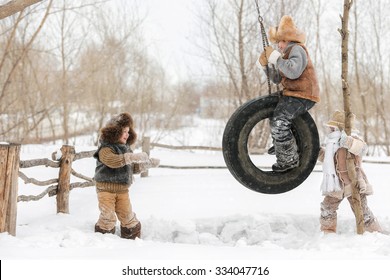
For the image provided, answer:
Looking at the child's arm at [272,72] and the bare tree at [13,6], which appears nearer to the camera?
the child's arm at [272,72]

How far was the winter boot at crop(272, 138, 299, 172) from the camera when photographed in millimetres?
2723

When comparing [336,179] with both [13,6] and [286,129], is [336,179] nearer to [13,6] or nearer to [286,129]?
[286,129]

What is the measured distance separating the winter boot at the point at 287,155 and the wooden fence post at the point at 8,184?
225 cm

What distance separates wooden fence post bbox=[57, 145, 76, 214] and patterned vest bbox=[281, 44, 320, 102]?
323 cm

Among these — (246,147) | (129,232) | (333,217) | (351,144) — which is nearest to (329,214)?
(333,217)

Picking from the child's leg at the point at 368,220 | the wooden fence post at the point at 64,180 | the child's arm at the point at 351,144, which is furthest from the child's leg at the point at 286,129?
the wooden fence post at the point at 64,180

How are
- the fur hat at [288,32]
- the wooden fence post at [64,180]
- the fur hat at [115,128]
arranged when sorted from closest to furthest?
1. the fur hat at [288,32]
2. the fur hat at [115,128]
3. the wooden fence post at [64,180]

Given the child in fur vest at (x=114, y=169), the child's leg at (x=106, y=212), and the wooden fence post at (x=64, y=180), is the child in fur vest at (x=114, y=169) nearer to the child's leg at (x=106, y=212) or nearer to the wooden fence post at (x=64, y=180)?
the child's leg at (x=106, y=212)

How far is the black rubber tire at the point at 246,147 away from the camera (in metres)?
Answer: 2.67

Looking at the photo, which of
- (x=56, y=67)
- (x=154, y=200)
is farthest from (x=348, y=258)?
(x=56, y=67)

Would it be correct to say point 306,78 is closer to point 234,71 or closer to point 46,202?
point 46,202

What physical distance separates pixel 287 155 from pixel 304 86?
0.45m

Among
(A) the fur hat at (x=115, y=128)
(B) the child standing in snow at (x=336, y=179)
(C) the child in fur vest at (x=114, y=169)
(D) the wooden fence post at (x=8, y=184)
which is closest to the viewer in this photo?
(D) the wooden fence post at (x=8, y=184)

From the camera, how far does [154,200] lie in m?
6.03
